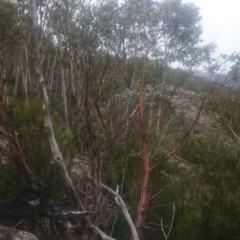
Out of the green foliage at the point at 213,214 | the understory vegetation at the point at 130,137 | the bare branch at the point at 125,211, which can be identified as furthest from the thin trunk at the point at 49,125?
the green foliage at the point at 213,214

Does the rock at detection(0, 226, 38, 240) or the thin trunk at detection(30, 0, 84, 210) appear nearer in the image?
the rock at detection(0, 226, 38, 240)

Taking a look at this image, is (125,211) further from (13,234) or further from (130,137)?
(130,137)

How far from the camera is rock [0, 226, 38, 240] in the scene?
390 cm

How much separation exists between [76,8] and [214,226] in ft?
16.7

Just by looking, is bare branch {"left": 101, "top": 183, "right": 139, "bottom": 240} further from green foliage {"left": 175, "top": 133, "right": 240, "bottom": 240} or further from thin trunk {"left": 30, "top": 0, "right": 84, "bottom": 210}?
green foliage {"left": 175, "top": 133, "right": 240, "bottom": 240}

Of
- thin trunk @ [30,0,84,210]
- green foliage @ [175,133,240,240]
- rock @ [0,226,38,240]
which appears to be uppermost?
thin trunk @ [30,0,84,210]

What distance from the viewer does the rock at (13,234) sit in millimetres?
3901

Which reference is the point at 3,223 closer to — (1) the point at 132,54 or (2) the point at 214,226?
(2) the point at 214,226

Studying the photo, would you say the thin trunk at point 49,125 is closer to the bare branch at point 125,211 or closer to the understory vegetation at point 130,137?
the understory vegetation at point 130,137

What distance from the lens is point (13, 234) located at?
3971mm

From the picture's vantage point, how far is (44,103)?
418cm

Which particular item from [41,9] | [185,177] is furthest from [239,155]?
[41,9]

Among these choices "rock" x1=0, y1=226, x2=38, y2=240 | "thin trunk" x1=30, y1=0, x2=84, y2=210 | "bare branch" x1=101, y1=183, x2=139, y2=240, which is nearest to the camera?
"rock" x1=0, y1=226, x2=38, y2=240

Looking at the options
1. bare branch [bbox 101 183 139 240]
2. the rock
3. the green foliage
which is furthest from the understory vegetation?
the rock
